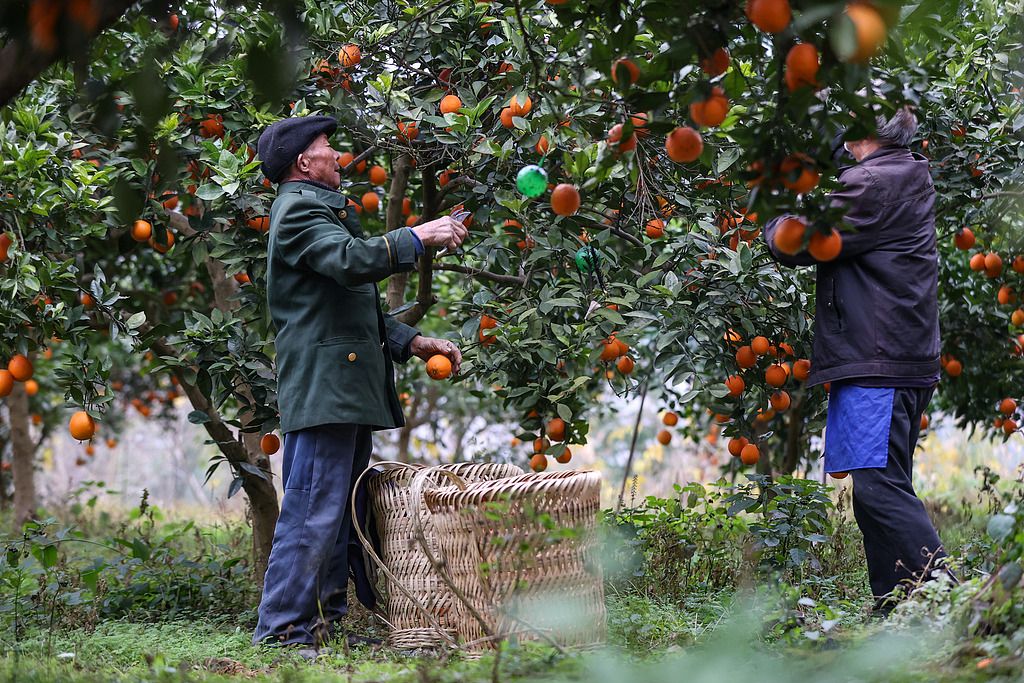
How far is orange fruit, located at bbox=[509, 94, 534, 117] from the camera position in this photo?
2541mm

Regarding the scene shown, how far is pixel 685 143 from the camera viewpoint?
1579mm

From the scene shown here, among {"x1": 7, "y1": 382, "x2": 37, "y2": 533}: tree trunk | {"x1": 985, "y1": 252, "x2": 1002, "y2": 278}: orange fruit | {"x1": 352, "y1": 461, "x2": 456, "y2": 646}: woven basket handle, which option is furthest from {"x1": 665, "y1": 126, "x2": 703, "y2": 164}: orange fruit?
{"x1": 7, "y1": 382, "x2": 37, "y2": 533}: tree trunk

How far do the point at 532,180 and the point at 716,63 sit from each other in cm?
94

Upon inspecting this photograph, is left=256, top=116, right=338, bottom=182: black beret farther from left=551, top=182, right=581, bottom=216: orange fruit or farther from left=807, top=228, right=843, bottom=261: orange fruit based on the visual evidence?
left=807, top=228, right=843, bottom=261: orange fruit

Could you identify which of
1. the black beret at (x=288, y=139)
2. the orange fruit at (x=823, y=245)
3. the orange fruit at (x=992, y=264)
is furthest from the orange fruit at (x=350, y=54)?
the orange fruit at (x=992, y=264)

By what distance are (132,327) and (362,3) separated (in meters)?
1.46

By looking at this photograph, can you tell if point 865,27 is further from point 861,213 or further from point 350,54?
point 350,54

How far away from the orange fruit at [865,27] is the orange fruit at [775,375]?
194cm

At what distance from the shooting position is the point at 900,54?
148cm

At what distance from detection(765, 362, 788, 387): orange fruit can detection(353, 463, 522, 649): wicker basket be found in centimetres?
100

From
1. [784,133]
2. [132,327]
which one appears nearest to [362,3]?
A: [132,327]

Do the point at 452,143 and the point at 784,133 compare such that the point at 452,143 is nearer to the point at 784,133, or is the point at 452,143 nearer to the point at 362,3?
the point at 362,3

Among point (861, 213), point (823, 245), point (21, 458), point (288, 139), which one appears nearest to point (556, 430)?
point (861, 213)

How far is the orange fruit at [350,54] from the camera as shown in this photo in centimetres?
304
